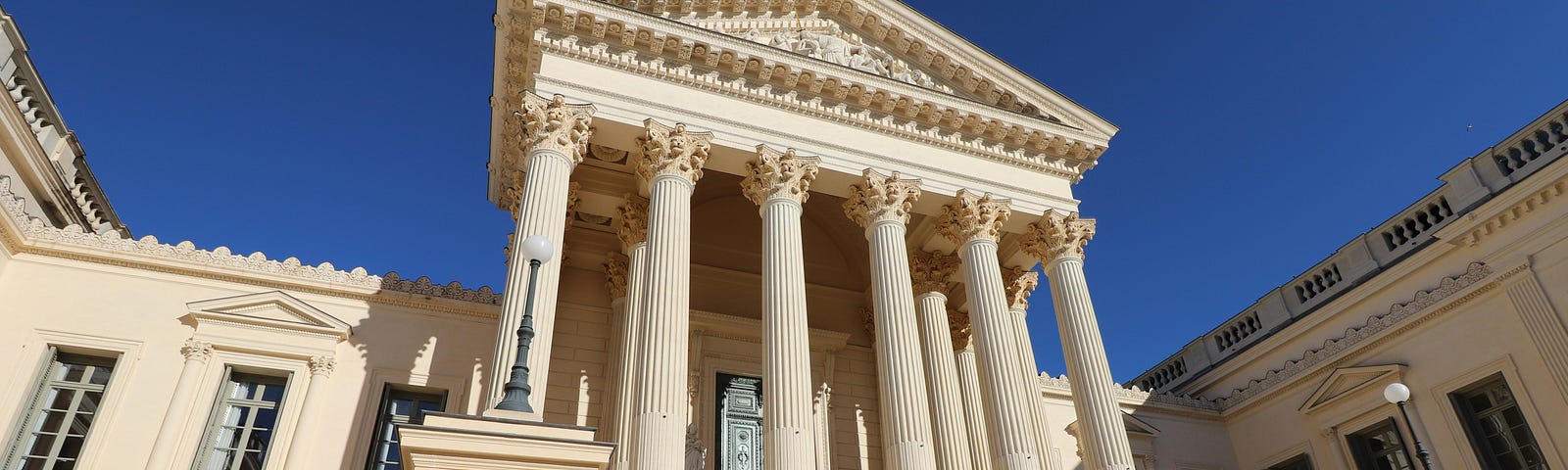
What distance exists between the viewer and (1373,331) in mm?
19031

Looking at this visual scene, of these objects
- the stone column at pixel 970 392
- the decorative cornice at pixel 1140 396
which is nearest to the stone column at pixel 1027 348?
the stone column at pixel 970 392

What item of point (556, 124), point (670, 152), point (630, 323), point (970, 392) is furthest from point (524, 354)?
point (970, 392)

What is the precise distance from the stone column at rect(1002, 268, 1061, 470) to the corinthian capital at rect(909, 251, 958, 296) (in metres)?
1.14

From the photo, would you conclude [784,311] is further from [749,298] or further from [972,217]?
[749,298]

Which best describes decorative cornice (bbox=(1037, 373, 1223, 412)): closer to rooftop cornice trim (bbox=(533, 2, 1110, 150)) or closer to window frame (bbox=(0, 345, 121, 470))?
rooftop cornice trim (bbox=(533, 2, 1110, 150))

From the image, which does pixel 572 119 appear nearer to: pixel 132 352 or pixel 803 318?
pixel 803 318

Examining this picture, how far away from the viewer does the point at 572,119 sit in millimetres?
14344

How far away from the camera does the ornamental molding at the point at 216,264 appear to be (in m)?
14.3

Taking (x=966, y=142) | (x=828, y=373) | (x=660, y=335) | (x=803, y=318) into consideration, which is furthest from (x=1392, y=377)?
(x=660, y=335)

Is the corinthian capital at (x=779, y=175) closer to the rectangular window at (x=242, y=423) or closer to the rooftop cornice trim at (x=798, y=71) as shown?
the rooftop cornice trim at (x=798, y=71)

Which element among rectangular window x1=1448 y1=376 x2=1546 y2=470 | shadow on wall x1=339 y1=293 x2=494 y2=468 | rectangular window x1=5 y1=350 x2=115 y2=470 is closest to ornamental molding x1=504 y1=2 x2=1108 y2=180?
shadow on wall x1=339 y1=293 x2=494 y2=468

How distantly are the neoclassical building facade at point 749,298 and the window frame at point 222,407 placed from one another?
0.04 metres

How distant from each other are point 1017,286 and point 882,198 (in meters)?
4.94

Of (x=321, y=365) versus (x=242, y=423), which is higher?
(x=321, y=365)
